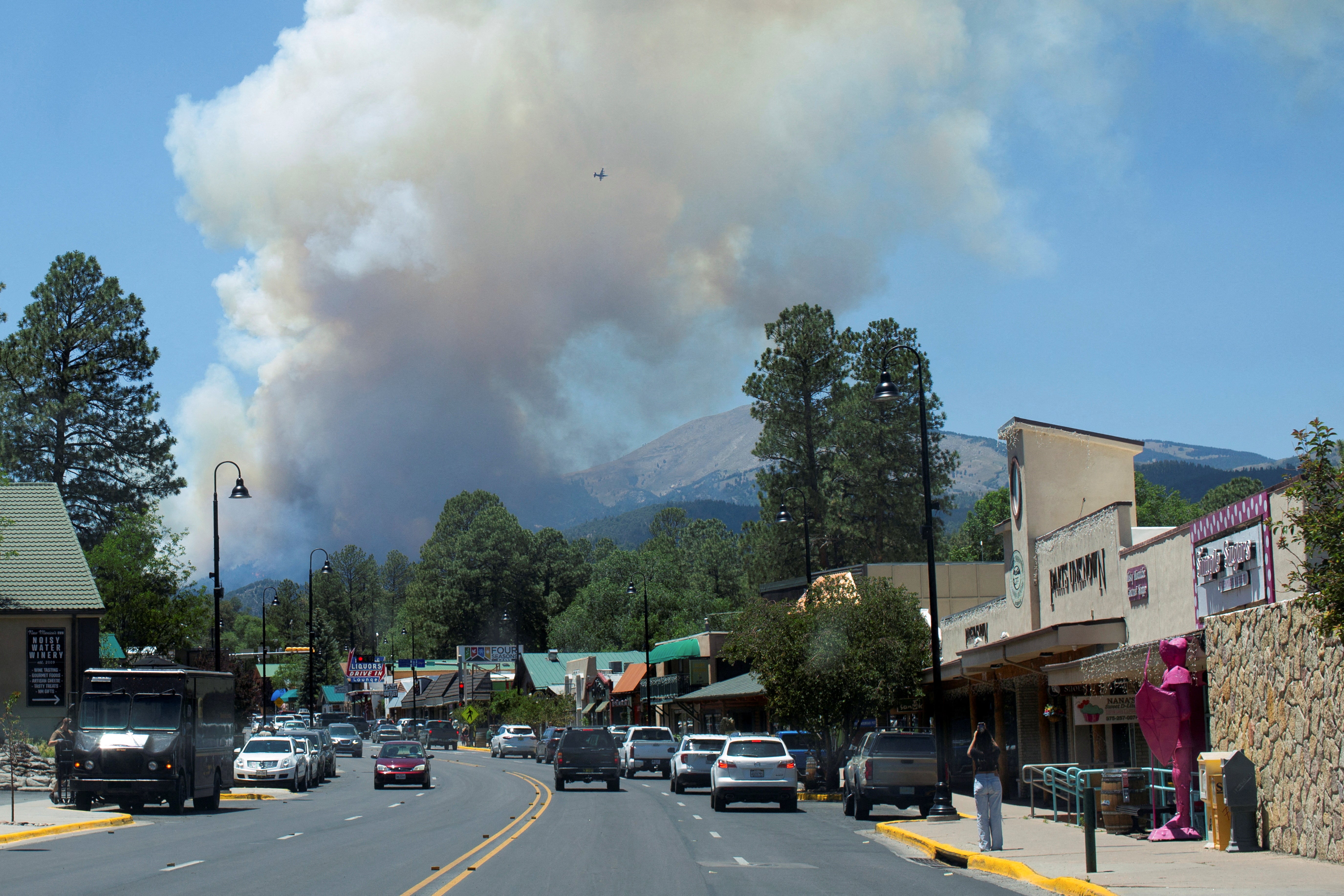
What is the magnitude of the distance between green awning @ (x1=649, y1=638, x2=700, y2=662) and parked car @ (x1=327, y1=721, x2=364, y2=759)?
17.0 meters

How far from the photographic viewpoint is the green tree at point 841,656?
119 feet

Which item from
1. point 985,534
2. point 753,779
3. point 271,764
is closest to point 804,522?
point 271,764

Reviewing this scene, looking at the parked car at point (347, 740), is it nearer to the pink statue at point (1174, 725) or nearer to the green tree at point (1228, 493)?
the pink statue at point (1174, 725)

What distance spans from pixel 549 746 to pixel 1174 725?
4916 cm

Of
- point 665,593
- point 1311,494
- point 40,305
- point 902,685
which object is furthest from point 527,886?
point 665,593

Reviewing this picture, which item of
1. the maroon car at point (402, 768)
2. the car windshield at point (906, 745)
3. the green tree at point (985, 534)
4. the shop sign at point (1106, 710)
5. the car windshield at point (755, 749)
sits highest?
the green tree at point (985, 534)

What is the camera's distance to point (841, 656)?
36.3 m

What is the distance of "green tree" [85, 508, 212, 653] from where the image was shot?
2373 inches

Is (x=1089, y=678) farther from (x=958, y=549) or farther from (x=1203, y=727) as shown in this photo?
(x=958, y=549)

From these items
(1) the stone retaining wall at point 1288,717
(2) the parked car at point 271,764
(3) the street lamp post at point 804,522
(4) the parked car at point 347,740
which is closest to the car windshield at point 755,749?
(3) the street lamp post at point 804,522

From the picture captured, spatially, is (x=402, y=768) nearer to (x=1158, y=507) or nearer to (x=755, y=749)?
(x=755, y=749)

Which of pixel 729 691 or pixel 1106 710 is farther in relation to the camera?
pixel 729 691

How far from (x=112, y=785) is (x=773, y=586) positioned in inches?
1624

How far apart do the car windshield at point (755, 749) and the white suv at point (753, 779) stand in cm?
4
